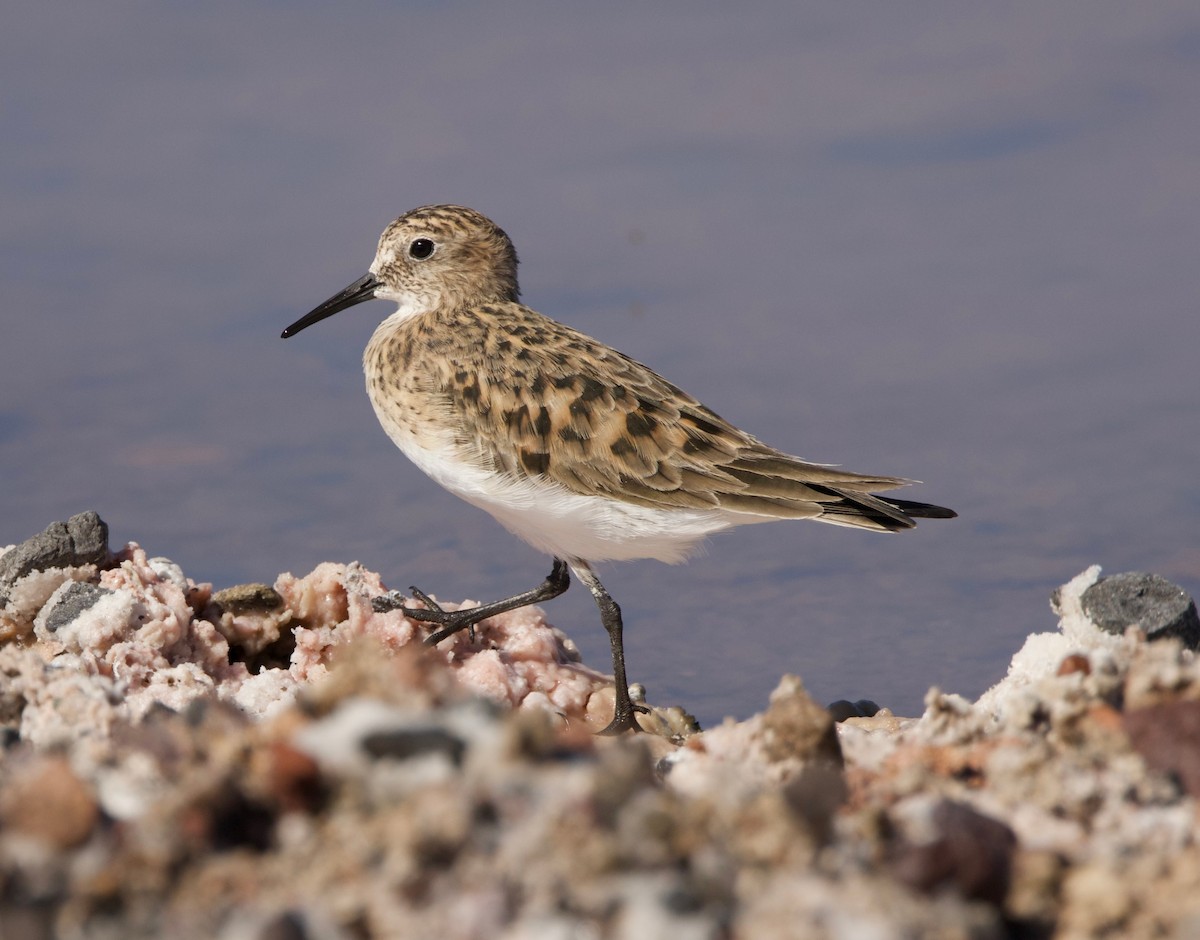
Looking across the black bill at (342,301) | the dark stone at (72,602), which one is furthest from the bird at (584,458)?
the dark stone at (72,602)

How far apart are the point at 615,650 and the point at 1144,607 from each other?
3.15m

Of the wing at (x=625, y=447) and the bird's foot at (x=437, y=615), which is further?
the bird's foot at (x=437, y=615)

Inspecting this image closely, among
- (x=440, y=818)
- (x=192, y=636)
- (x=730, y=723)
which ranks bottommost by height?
(x=192, y=636)

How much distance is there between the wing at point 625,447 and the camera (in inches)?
324

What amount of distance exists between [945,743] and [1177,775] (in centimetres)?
76

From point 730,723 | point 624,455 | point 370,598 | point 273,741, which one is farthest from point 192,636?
point 273,741

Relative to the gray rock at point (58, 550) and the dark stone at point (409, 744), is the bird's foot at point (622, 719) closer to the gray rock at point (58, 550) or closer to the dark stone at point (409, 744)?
the gray rock at point (58, 550)

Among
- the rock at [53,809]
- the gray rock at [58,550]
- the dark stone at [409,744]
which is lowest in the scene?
the gray rock at [58,550]

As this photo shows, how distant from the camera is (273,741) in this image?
3516 millimetres

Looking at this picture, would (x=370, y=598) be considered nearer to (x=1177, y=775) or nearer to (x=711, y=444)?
(x=711, y=444)

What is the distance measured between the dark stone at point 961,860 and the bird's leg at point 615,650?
509cm

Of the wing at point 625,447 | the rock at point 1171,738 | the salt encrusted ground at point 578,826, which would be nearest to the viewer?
the salt encrusted ground at point 578,826

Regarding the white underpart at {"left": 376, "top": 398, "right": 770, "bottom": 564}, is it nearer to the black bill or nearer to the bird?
the bird

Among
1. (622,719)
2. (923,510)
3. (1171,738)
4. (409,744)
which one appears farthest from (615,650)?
(409,744)
